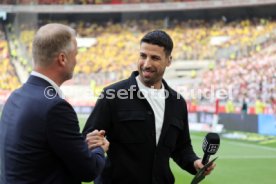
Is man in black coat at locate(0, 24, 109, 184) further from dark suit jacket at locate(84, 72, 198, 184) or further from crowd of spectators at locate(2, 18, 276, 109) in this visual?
crowd of spectators at locate(2, 18, 276, 109)

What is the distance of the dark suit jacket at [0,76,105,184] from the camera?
246 centimetres

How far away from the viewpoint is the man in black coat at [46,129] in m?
2.46

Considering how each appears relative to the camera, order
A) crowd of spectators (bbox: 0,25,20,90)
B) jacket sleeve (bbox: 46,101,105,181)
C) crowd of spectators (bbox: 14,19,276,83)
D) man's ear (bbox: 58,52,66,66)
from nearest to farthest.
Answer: jacket sleeve (bbox: 46,101,105,181)
man's ear (bbox: 58,52,66,66)
crowd of spectators (bbox: 0,25,20,90)
crowd of spectators (bbox: 14,19,276,83)

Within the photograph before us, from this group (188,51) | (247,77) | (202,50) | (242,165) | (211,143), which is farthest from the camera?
(188,51)

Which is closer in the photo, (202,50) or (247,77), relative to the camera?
(247,77)

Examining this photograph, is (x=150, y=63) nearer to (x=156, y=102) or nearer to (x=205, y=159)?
(x=156, y=102)

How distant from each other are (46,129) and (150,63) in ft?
4.04

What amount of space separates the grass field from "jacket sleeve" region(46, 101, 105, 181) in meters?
6.69

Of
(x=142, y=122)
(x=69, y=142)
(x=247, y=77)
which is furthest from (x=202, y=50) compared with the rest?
(x=69, y=142)

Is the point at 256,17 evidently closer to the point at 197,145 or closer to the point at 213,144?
the point at 197,145

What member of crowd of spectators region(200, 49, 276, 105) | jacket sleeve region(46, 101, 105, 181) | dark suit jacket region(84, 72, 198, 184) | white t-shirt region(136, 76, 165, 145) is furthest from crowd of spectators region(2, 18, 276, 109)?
jacket sleeve region(46, 101, 105, 181)

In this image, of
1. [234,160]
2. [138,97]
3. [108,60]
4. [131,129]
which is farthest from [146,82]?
[108,60]

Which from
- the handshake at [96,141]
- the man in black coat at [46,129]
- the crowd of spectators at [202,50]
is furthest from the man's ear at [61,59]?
the crowd of spectators at [202,50]

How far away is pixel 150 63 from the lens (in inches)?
137
